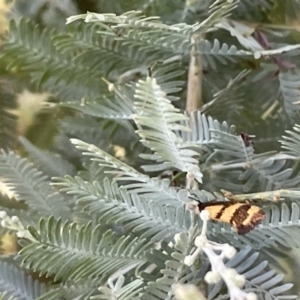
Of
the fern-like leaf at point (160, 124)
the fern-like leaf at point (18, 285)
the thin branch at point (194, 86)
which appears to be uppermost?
the thin branch at point (194, 86)

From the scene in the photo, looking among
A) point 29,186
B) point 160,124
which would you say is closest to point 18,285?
point 29,186

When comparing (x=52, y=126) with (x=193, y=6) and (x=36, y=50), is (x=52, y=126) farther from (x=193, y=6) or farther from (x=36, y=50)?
(x=193, y=6)

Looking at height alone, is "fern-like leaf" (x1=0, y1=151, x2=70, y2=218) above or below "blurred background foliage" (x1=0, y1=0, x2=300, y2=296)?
below

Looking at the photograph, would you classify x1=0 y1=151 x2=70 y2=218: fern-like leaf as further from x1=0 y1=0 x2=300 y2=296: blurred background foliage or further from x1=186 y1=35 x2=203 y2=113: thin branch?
x1=186 y1=35 x2=203 y2=113: thin branch

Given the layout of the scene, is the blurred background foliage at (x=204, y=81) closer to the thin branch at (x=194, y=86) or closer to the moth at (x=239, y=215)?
the thin branch at (x=194, y=86)

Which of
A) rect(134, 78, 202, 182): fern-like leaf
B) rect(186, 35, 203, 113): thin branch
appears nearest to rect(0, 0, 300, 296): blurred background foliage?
rect(186, 35, 203, 113): thin branch

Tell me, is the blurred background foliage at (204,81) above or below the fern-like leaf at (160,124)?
above

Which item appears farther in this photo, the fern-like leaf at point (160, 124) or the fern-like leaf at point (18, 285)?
the fern-like leaf at point (18, 285)

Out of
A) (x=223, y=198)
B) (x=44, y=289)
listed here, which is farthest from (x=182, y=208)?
(x=44, y=289)

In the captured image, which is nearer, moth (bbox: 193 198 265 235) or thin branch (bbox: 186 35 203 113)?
moth (bbox: 193 198 265 235)

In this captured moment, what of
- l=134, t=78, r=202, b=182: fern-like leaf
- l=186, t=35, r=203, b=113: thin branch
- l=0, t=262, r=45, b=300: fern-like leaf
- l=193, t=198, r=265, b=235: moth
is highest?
l=186, t=35, r=203, b=113: thin branch

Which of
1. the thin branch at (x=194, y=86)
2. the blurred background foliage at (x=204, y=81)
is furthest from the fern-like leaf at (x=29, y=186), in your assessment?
the thin branch at (x=194, y=86)
